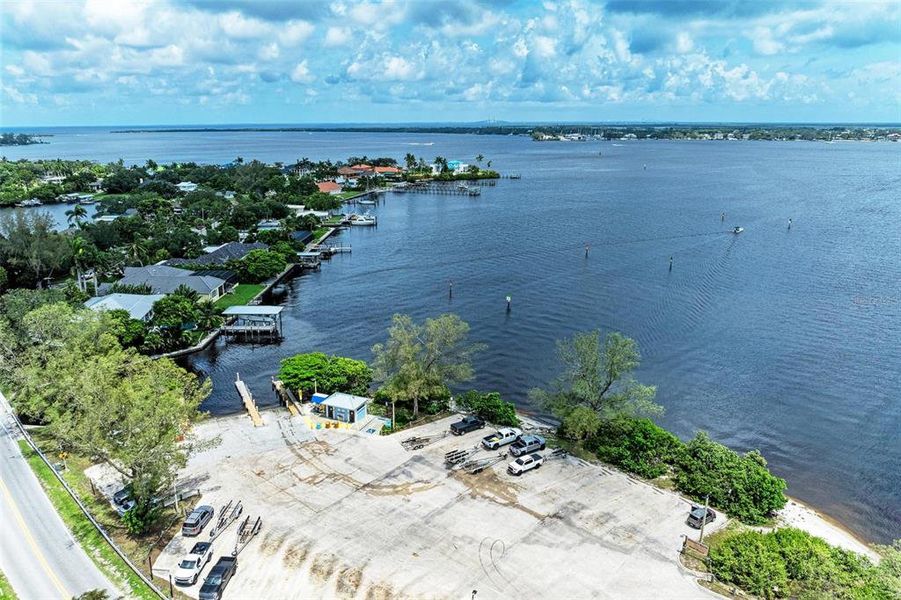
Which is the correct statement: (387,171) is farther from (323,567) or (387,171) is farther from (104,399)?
(323,567)

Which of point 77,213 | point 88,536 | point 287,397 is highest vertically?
point 77,213

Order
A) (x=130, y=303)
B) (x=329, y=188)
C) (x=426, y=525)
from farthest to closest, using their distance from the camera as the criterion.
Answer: (x=329, y=188) → (x=130, y=303) → (x=426, y=525)

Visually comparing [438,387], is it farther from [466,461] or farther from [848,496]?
[848,496]

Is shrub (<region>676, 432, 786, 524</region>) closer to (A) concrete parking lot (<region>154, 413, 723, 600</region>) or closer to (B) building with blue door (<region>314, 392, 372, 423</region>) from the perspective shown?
(A) concrete parking lot (<region>154, 413, 723, 600</region>)

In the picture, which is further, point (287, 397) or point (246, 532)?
point (287, 397)

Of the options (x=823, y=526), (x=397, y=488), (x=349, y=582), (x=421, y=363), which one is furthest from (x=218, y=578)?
(x=823, y=526)

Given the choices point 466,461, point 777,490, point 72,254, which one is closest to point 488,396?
point 466,461

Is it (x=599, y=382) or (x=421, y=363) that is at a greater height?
(x=599, y=382)
